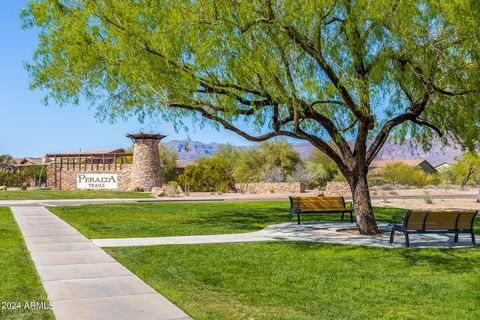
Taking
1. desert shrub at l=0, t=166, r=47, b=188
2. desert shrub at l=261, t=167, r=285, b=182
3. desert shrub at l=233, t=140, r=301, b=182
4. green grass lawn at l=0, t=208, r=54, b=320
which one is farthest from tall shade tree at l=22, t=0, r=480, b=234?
desert shrub at l=0, t=166, r=47, b=188

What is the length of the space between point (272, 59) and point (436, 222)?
5.28 meters

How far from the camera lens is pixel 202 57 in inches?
485

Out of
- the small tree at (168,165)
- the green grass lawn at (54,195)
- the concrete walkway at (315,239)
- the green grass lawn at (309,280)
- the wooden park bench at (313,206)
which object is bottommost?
the green grass lawn at (309,280)

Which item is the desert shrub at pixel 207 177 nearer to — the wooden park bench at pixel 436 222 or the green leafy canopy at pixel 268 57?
the green leafy canopy at pixel 268 57

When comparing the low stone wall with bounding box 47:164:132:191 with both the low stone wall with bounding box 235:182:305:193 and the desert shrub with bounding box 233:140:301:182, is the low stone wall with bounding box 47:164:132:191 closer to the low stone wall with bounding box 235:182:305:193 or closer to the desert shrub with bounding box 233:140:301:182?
the low stone wall with bounding box 235:182:305:193

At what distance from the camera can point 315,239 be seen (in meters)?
13.8

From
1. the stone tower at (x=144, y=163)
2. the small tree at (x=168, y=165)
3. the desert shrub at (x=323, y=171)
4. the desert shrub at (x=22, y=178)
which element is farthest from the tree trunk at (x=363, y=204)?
the desert shrub at (x=22, y=178)

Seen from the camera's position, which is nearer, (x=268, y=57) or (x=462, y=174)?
(x=268, y=57)

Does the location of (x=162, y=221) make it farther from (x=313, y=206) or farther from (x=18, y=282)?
(x=18, y=282)

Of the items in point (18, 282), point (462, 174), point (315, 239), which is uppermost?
point (462, 174)

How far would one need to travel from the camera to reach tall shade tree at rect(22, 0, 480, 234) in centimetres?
1236

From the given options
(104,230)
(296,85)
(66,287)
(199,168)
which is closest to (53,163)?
(199,168)

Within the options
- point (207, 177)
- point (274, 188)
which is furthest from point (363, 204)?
point (207, 177)

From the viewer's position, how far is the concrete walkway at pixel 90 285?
6.53 metres
